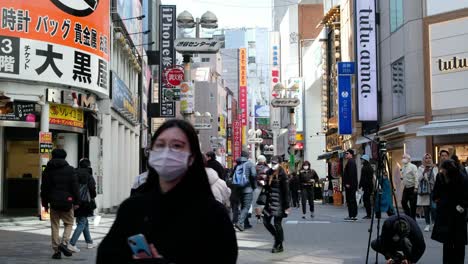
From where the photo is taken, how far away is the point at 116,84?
27.0 metres

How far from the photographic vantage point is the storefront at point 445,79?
86.3 feet

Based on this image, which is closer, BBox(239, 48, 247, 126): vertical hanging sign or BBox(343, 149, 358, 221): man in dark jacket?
BBox(343, 149, 358, 221): man in dark jacket

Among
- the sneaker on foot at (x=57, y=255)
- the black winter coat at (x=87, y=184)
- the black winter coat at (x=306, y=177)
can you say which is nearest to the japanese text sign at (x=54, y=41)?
the black winter coat at (x=306, y=177)

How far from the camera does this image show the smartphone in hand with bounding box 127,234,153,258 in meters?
2.97

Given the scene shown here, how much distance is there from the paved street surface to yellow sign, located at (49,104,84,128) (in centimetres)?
339

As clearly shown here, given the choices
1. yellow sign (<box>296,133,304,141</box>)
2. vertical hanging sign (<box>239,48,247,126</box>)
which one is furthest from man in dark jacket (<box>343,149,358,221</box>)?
vertical hanging sign (<box>239,48,247,126</box>)

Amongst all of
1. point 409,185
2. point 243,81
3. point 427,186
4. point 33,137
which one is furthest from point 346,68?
point 243,81

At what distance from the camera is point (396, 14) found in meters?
30.6

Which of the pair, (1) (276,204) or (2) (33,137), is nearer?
(1) (276,204)

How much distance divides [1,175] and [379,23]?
64.1 ft

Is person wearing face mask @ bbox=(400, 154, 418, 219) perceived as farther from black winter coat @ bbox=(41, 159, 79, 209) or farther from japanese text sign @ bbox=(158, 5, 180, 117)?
japanese text sign @ bbox=(158, 5, 180, 117)

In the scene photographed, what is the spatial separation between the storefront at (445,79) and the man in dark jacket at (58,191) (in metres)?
17.2

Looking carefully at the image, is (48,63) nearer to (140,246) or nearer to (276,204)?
(276,204)

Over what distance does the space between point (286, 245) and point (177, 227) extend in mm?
11150
